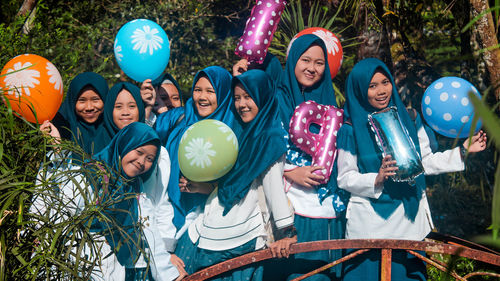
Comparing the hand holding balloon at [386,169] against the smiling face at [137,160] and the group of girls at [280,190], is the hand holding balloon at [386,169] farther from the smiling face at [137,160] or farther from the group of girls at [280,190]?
the smiling face at [137,160]

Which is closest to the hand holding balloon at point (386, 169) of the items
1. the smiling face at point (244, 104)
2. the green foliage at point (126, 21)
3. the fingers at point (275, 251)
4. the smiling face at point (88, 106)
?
the fingers at point (275, 251)

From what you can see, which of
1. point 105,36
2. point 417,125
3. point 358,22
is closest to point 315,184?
point 417,125

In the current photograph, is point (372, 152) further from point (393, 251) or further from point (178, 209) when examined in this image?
point (178, 209)

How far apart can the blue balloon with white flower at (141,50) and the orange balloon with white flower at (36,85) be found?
59cm

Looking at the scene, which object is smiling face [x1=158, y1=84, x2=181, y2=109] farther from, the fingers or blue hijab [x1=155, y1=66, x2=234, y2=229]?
the fingers

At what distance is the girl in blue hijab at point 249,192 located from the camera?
350cm

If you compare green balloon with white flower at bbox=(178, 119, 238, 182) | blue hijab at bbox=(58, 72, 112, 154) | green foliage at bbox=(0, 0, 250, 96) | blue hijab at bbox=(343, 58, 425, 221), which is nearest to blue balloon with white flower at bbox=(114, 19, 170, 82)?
blue hijab at bbox=(58, 72, 112, 154)

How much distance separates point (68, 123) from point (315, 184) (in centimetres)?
200

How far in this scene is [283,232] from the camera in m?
3.45

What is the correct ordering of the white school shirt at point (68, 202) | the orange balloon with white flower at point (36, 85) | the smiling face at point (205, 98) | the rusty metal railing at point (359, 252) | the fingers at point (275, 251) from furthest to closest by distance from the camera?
the smiling face at point (205, 98), the orange balloon with white flower at point (36, 85), the fingers at point (275, 251), the rusty metal railing at point (359, 252), the white school shirt at point (68, 202)

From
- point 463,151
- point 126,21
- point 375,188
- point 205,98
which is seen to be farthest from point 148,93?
point 126,21

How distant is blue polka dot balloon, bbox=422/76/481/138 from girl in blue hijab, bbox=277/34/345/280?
70 cm

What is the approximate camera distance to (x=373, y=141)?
3578 millimetres

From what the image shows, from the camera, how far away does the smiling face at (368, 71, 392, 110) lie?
3547mm
